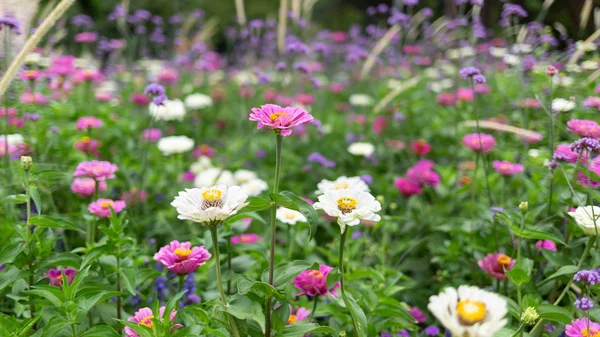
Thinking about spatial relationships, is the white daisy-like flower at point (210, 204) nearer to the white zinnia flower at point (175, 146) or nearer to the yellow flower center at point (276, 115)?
the yellow flower center at point (276, 115)

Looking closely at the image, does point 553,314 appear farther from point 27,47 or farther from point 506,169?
point 27,47

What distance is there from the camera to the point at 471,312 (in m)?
0.76

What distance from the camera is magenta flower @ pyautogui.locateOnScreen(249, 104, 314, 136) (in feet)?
3.74

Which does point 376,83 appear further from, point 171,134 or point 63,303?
point 63,303

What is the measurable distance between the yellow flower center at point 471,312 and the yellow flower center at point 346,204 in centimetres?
45

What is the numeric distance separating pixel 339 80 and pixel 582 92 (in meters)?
3.31

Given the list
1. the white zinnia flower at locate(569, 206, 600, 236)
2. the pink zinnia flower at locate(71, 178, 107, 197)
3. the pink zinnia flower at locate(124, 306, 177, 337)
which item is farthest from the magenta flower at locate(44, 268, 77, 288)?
the white zinnia flower at locate(569, 206, 600, 236)

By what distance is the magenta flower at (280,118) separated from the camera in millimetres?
1141

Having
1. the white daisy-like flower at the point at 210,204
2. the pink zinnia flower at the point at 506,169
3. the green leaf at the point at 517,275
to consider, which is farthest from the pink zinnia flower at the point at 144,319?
the pink zinnia flower at the point at 506,169

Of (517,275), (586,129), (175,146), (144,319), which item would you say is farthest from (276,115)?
(175,146)

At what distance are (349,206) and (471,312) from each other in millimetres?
477

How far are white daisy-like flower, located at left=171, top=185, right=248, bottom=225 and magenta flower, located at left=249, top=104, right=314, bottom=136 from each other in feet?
0.52

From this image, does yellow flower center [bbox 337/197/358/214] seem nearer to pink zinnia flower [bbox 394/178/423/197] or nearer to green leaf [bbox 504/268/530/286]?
green leaf [bbox 504/268/530/286]

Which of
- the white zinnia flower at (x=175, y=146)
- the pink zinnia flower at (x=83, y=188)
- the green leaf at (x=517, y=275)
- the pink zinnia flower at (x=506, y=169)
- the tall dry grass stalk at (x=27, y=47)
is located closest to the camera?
the tall dry grass stalk at (x=27, y=47)
